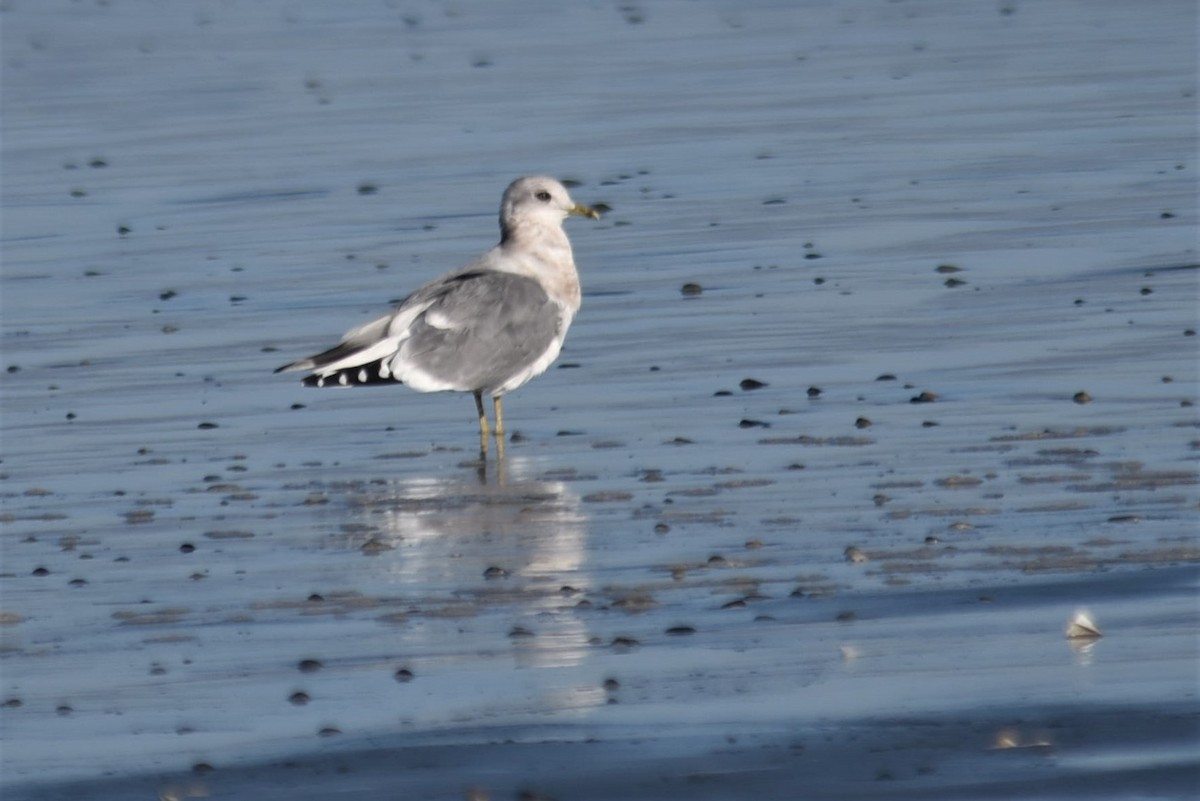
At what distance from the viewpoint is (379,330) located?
448 inches

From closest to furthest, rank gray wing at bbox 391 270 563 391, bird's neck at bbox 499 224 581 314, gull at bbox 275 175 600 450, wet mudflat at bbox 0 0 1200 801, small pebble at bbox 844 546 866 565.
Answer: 1. wet mudflat at bbox 0 0 1200 801
2. small pebble at bbox 844 546 866 565
3. gull at bbox 275 175 600 450
4. gray wing at bbox 391 270 563 391
5. bird's neck at bbox 499 224 581 314

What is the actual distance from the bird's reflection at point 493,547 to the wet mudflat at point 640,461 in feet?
0.09

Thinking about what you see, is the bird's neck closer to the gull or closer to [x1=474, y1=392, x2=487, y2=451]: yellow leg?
the gull

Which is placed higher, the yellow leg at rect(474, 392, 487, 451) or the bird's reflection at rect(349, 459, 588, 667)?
the yellow leg at rect(474, 392, 487, 451)

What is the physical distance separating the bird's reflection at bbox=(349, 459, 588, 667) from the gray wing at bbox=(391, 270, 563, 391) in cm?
65

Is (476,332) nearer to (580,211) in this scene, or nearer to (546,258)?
(546,258)

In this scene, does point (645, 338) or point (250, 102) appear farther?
point (250, 102)

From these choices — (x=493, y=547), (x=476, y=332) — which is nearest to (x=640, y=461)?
(x=476, y=332)

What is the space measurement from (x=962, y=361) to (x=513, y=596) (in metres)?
4.21

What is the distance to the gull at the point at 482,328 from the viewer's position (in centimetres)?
1124

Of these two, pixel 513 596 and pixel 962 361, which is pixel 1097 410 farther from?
pixel 513 596

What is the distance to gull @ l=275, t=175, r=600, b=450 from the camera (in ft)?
36.9

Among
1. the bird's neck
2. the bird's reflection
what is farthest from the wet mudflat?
the bird's neck

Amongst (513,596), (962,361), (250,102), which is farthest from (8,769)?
(250,102)
